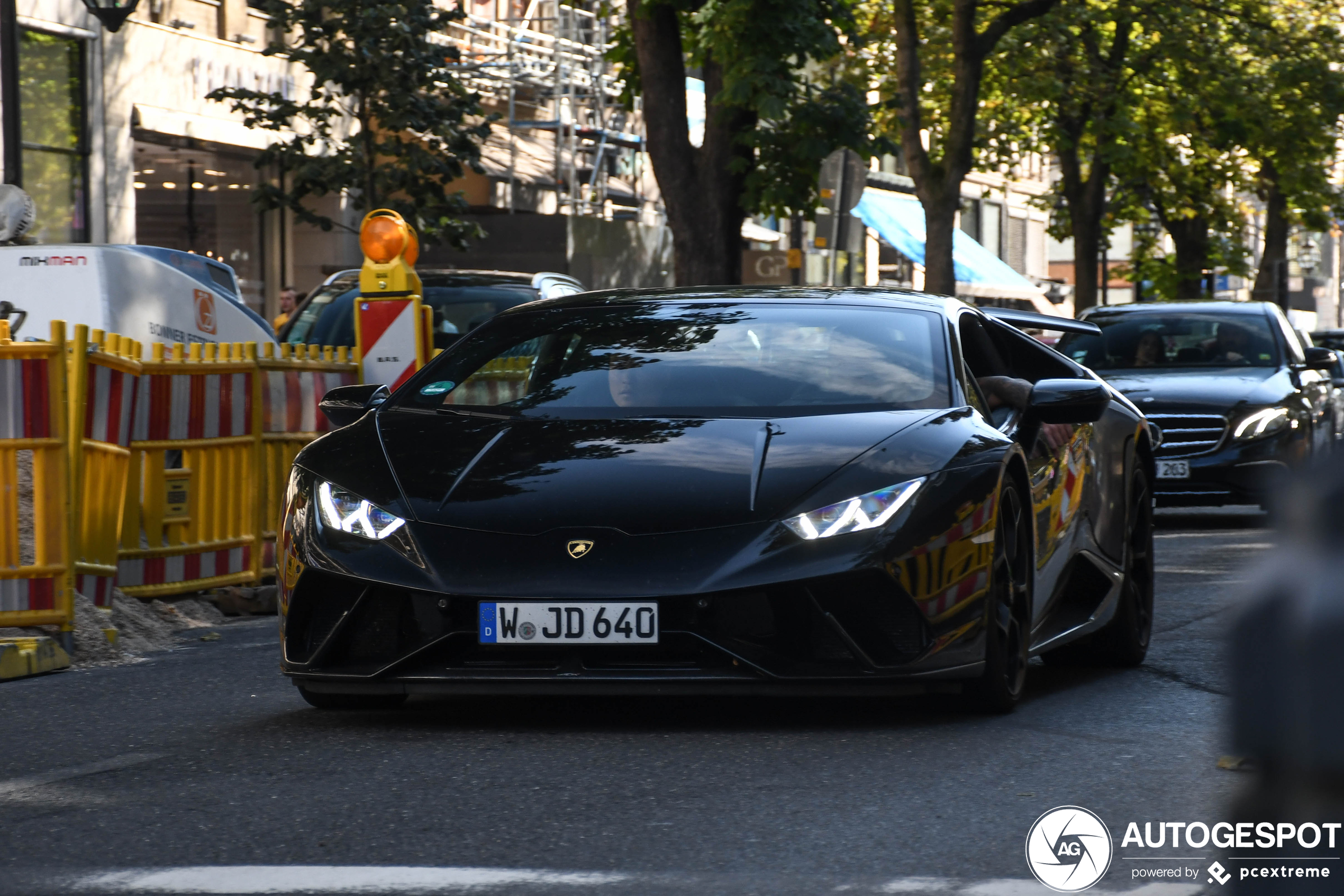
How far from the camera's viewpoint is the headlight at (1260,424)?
15.2 m

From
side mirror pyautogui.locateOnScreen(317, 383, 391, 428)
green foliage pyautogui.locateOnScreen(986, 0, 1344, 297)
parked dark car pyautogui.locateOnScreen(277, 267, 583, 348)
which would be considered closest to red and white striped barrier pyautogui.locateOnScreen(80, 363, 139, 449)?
side mirror pyautogui.locateOnScreen(317, 383, 391, 428)

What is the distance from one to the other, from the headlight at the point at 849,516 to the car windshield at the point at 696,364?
612 millimetres

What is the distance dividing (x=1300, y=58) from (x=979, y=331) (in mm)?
23056

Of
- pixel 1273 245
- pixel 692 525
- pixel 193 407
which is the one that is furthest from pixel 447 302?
pixel 1273 245

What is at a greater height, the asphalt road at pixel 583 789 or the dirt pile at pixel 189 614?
the asphalt road at pixel 583 789

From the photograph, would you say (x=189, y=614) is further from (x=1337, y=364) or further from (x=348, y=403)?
(x=1337, y=364)

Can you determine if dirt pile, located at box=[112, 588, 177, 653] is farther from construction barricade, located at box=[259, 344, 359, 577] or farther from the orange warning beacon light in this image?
the orange warning beacon light

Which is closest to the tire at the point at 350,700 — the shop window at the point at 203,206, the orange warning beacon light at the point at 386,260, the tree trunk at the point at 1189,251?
the orange warning beacon light at the point at 386,260

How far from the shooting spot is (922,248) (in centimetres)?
4244

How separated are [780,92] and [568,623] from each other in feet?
44.9

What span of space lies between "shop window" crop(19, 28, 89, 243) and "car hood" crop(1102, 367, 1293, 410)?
11.6 meters

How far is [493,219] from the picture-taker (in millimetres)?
28969

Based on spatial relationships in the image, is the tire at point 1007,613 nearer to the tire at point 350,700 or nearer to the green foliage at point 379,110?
the tire at point 350,700

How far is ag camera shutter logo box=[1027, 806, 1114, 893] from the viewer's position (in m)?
3.94
